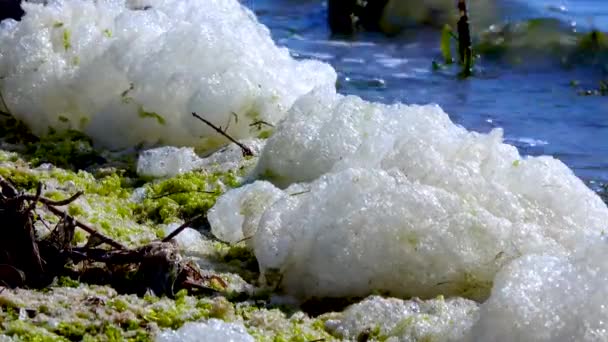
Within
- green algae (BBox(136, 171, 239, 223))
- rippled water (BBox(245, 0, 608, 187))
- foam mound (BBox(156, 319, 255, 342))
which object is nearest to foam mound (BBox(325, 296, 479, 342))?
foam mound (BBox(156, 319, 255, 342))

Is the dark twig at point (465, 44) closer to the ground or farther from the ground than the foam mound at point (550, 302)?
closer to the ground

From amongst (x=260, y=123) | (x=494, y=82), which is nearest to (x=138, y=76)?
(x=260, y=123)

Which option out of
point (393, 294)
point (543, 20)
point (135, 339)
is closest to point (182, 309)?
point (135, 339)

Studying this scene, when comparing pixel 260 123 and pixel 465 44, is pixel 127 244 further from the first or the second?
pixel 465 44

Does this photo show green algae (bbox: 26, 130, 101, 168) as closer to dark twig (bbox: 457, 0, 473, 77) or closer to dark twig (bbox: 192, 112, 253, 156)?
dark twig (bbox: 192, 112, 253, 156)

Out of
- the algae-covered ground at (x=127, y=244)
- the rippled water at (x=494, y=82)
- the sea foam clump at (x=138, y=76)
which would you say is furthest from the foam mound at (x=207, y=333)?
the rippled water at (x=494, y=82)

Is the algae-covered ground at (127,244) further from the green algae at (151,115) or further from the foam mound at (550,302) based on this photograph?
the foam mound at (550,302)

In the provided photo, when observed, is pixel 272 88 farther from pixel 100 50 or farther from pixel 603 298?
pixel 603 298
